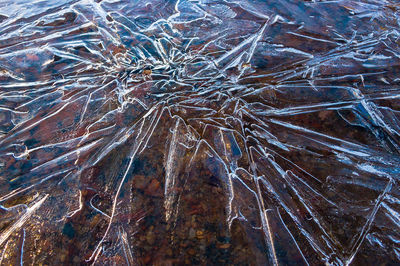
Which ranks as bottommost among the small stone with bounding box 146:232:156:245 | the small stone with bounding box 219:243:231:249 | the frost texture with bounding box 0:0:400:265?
the small stone with bounding box 219:243:231:249

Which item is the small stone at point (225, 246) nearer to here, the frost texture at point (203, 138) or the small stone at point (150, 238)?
the frost texture at point (203, 138)

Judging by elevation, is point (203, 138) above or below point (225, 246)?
above

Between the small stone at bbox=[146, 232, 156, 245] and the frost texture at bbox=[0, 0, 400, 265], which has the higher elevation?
the frost texture at bbox=[0, 0, 400, 265]

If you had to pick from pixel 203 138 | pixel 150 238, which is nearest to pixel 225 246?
pixel 150 238

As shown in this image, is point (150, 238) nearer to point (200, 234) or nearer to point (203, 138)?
point (200, 234)

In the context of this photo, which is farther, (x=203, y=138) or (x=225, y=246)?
(x=203, y=138)

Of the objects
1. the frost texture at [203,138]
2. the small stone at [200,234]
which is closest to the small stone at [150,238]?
the frost texture at [203,138]

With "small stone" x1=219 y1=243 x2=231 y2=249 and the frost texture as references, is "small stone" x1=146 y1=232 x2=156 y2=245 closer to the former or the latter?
the frost texture

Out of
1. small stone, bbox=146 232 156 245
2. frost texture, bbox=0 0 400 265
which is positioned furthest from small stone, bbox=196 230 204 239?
small stone, bbox=146 232 156 245
